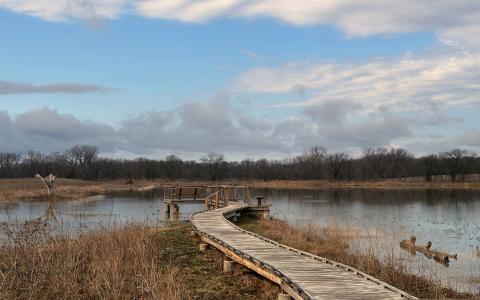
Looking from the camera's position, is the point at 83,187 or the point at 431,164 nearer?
the point at 83,187

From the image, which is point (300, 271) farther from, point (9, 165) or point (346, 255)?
point (9, 165)

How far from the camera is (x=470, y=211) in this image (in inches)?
1385

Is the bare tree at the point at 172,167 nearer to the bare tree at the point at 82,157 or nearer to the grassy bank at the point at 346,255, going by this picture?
the bare tree at the point at 82,157

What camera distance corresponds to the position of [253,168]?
417 feet

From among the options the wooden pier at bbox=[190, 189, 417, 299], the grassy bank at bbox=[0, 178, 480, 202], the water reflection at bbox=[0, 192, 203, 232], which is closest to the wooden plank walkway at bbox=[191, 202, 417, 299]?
the wooden pier at bbox=[190, 189, 417, 299]

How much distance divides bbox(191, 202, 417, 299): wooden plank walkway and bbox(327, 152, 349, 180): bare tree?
9593cm

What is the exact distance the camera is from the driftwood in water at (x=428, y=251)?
1661 cm

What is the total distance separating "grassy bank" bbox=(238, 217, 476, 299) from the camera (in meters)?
10.9

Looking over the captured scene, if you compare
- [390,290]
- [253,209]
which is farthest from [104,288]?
[253,209]

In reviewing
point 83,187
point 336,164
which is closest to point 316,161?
point 336,164

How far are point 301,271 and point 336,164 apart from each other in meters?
103

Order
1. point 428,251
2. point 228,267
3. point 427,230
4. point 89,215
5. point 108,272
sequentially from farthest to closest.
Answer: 1. point 89,215
2. point 427,230
3. point 428,251
4. point 228,267
5. point 108,272

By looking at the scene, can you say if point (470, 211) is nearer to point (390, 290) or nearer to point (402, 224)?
point (402, 224)

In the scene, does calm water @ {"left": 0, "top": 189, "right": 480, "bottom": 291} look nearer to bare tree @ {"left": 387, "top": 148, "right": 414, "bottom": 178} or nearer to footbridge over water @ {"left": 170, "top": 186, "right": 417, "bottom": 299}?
footbridge over water @ {"left": 170, "top": 186, "right": 417, "bottom": 299}
